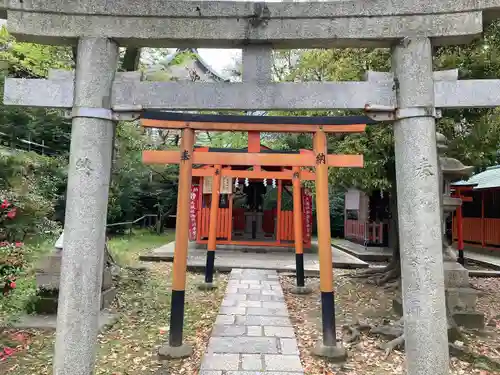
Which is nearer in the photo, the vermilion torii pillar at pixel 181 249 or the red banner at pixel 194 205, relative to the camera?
the vermilion torii pillar at pixel 181 249

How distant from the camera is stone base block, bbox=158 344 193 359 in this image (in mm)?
4953

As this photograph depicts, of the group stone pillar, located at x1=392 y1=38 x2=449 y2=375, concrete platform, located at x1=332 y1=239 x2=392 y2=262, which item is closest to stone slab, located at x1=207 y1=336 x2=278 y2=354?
stone pillar, located at x1=392 y1=38 x2=449 y2=375

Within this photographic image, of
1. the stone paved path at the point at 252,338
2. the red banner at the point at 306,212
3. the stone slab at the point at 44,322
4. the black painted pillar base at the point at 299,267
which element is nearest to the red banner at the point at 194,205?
the red banner at the point at 306,212

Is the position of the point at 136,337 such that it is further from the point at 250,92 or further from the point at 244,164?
the point at 250,92

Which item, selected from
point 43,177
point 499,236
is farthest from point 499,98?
point 499,236

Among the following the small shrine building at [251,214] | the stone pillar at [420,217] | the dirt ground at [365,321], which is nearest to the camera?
the stone pillar at [420,217]

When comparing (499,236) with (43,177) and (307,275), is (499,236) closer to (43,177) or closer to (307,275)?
(307,275)

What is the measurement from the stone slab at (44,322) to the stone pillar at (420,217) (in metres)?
4.59

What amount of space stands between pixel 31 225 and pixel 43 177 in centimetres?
424

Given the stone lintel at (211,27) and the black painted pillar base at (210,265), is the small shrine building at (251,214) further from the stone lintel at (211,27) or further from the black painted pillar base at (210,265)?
the stone lintel at (211,27)

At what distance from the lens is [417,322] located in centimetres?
335

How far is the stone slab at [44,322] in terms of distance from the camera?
18.8 ft

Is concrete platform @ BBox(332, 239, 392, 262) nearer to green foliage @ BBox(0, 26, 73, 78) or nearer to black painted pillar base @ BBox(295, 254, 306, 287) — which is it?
black painted pillar base @ BBox(295, 254, 306, 287)

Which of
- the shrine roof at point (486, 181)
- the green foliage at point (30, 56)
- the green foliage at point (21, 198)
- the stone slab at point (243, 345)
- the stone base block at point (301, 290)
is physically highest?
the green foliage at point (30, 56)
